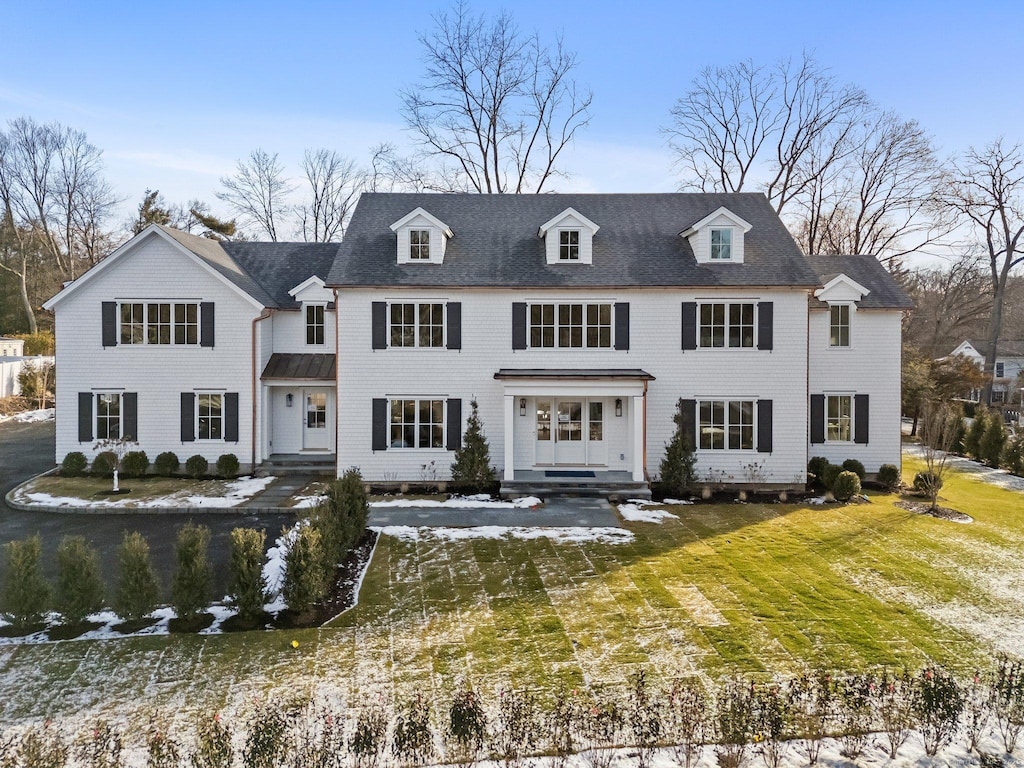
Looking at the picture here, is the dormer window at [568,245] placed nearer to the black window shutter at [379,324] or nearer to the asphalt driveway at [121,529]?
the black window shutter at [379,324]

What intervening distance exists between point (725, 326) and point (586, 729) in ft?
43.6

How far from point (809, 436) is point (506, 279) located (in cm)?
1055

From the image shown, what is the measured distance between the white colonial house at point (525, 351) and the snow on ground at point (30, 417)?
13470 millimetres

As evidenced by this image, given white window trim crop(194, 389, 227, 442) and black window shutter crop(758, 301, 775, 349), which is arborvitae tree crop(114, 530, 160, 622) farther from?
black window shutter crop(758, 301, 775, 349)

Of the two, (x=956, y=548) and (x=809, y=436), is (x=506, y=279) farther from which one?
(x=956, y=548)

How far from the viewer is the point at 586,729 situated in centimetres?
573

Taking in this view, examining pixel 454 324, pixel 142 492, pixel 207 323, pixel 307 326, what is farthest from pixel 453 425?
pixel 142 492

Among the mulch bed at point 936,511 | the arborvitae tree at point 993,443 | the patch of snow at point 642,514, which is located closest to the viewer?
the patch of snow at point 642,514

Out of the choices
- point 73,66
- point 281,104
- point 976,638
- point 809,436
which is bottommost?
point 976,638

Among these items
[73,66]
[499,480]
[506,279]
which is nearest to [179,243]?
[73,66]

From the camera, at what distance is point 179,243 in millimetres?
17547

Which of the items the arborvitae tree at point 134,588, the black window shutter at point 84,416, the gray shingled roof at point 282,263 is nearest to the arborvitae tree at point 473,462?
the gray shingled roof at point 282,263

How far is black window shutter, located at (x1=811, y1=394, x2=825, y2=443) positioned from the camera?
17969mm

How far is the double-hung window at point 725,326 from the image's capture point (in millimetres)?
16734
